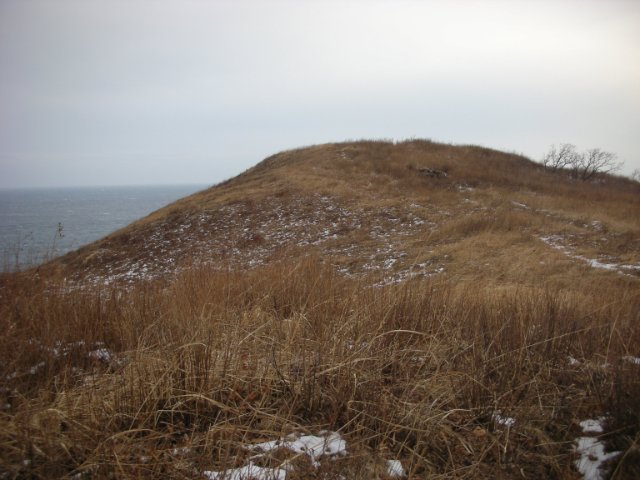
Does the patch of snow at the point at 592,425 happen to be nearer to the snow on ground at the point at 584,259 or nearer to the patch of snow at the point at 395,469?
the patch of snow at the point at 395,469

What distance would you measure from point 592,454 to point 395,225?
11.7 meters

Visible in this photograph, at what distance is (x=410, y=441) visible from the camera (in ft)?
7.13

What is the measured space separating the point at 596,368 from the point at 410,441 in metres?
1.62

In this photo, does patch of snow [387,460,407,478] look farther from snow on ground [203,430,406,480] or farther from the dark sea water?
the dark sea water

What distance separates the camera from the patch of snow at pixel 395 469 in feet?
6.28

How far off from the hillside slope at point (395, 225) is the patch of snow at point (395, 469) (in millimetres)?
3993

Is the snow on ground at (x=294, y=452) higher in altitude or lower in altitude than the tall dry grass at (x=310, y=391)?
lower

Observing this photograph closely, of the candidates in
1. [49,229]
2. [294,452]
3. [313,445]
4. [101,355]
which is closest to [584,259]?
[313,445]

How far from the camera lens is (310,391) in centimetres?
240

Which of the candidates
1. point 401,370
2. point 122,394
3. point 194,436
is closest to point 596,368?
point 401,370

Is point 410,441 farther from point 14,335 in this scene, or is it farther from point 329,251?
point 329,251

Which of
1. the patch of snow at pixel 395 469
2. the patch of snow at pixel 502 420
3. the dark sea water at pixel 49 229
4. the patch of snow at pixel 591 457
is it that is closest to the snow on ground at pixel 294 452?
the patch of snow at pixel 395 469

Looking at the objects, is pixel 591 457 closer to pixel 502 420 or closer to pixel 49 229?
pixel 502 420

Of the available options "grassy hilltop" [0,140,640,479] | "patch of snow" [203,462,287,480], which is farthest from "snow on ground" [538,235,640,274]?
"patch of snow" [203,462,287,480]
